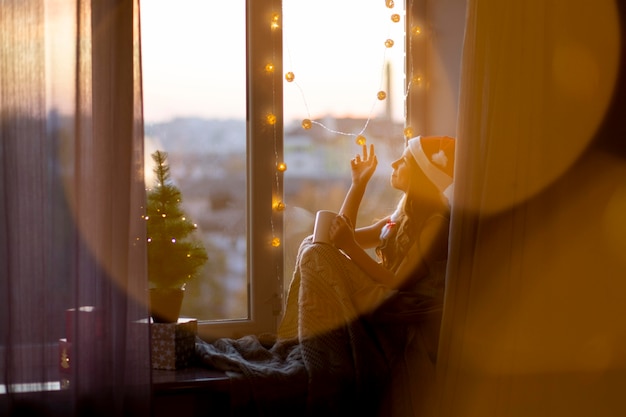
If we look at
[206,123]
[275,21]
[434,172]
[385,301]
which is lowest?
[385,301]

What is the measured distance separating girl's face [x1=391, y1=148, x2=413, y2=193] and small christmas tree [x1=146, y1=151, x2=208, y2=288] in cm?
63

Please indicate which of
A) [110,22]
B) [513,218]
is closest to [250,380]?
[513,218]

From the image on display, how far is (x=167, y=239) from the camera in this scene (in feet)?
7.30

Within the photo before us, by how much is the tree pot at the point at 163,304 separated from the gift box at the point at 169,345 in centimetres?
2

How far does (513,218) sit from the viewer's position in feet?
6.64

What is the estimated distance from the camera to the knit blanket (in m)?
2.11

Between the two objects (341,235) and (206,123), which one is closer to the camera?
(341,235)

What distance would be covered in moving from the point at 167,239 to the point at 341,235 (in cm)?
49

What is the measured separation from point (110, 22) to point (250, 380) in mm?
929

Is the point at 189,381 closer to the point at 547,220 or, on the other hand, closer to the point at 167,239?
the point at 167,239

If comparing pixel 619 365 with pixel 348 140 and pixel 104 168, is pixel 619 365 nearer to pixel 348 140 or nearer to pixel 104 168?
pixel 348 140

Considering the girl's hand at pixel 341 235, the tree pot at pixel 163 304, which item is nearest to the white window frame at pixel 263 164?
the girl's hand at pixel 341 235

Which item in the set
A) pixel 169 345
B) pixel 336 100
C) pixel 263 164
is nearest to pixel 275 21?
pixel 336 100

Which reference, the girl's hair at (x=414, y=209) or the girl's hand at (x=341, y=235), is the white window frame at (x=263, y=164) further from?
the girl's hair at (x=414, y=209)
